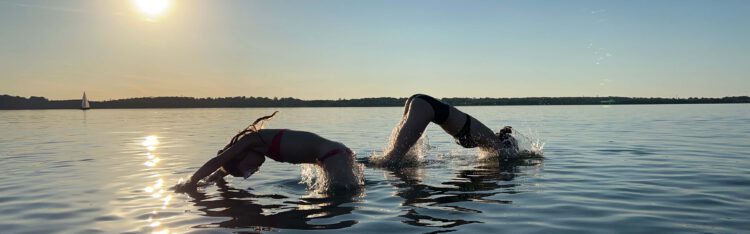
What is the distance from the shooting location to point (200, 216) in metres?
7.19

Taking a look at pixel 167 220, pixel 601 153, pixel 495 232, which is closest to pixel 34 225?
pixel 167 220

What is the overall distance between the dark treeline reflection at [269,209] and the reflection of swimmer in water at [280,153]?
425 mm

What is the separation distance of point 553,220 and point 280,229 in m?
3.15

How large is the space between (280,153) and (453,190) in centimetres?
274

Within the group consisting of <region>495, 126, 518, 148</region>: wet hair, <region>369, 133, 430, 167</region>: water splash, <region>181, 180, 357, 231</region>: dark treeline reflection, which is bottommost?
<region>181, 180, 357, 231</region>: dark treeline reflection

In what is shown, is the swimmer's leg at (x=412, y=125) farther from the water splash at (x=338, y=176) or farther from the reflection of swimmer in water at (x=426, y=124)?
the water splash at (x=338, y=176)

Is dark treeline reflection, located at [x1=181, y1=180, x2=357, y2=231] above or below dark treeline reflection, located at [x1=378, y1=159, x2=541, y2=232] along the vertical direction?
below

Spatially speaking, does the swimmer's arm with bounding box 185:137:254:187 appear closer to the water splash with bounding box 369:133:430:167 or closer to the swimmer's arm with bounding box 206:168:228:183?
the swimmer's arm with bounding box 206:168:228:183

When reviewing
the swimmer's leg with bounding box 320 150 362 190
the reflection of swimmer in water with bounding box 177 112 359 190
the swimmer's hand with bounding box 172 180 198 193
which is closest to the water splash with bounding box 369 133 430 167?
the swimmer's leg with bounding box 320 150 362 190

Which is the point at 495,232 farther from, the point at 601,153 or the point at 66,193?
the point at 601,153

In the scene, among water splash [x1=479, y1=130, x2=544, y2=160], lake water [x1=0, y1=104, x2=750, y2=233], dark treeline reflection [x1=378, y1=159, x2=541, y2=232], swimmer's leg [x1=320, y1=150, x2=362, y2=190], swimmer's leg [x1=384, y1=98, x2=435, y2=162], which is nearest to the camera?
lake water [x1=0, y1=104, x2=750, y2=233]

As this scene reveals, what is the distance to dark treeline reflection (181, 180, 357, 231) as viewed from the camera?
665 centimetres

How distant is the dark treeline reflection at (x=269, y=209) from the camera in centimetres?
665

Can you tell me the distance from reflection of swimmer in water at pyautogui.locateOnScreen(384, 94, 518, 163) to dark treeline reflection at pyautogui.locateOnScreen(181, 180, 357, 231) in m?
3.83
